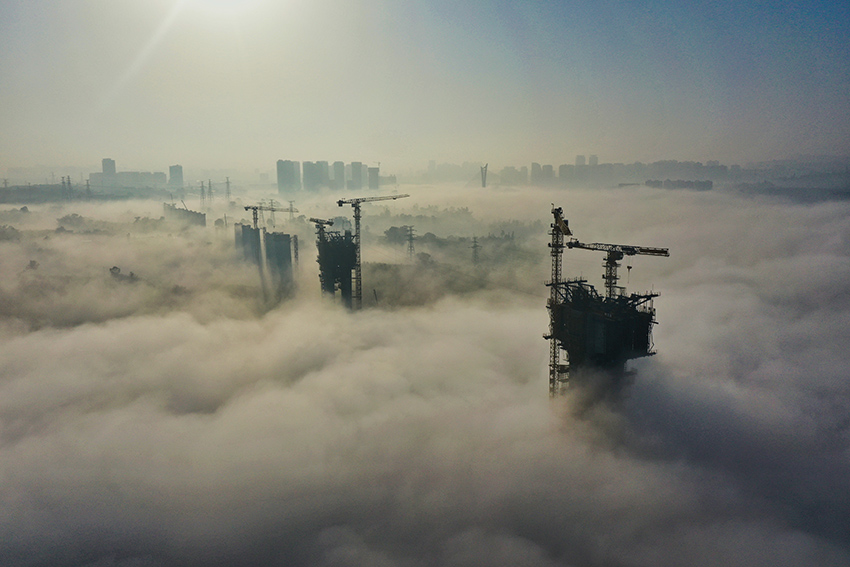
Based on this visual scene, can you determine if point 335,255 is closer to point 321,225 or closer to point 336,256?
point 336,256

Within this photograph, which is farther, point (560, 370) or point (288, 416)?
point (288, 416)

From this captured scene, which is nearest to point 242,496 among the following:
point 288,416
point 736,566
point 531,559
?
point 288,416

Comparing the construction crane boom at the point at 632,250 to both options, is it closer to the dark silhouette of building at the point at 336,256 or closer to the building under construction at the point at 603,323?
the building under construction at the point at 603,323

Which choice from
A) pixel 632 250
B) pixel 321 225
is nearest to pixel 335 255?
pixel 321 225

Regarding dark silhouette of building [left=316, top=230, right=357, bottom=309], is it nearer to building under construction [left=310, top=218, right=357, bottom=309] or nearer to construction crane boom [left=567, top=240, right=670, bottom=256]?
building under construction [left=310, top=218, right=357, bottom=309]

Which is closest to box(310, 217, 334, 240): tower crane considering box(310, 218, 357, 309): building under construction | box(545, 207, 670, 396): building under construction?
box(310, 218, 357, 309): building under construction

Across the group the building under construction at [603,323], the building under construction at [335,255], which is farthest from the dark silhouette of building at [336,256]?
the building under construction at [603,323]

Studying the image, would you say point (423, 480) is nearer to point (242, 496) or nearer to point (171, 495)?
point (242, 496)
